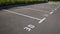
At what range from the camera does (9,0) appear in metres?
13.1

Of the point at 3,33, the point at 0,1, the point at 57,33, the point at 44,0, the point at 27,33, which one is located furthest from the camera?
the point at 44,0

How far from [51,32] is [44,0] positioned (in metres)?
29.0

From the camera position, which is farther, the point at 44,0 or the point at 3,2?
the point at 44,0

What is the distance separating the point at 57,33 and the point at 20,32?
157 centimetres

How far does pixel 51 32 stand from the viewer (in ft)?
16.9

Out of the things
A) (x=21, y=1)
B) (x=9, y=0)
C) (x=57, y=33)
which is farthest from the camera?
(x=21, y=1)

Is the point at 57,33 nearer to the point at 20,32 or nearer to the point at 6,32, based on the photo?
the point at 20,32

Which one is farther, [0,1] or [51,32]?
[0,1]

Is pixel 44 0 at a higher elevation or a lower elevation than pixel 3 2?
lower

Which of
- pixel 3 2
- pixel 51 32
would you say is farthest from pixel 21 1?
pixel 51 32

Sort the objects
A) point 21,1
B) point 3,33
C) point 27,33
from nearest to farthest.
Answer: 1. point 3,33
2. point 27,33
3. point 21,1

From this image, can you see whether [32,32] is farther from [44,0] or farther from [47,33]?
[44,0]

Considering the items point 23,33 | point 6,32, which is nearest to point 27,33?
point 23,33

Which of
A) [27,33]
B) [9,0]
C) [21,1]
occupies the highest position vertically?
[27,33]
